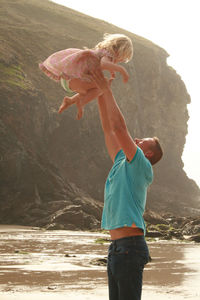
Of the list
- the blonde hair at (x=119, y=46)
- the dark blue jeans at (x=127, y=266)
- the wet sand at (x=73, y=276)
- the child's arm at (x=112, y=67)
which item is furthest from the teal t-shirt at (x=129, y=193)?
the wet sand at (x=73, y=276)

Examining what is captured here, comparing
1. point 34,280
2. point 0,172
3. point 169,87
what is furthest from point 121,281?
point 169,87

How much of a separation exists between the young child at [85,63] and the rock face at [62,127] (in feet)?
64.8

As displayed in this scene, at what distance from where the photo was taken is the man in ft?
9.49

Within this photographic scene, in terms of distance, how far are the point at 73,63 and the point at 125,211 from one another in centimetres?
103

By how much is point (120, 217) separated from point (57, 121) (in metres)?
39.3

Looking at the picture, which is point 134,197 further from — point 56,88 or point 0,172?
point 56,88

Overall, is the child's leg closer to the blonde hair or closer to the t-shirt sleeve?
the blonde hair

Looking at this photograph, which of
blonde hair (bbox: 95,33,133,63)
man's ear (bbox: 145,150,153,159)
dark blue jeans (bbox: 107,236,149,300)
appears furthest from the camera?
man's ear (bbox: 145,150,153,159)

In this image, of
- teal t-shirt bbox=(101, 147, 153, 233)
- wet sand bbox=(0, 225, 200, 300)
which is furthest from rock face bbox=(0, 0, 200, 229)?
teal t-shirt bbox=(101, 147, 153, 233)

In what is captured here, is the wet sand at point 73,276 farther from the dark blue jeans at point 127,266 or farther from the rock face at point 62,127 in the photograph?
the rock face at point 62,127

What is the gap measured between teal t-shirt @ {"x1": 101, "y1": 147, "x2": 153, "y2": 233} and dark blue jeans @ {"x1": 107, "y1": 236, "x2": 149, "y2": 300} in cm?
11

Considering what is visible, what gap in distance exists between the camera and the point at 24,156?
101ft

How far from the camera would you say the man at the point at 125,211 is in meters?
2.89

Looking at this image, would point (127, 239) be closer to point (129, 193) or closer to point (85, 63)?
point (129, 193)
